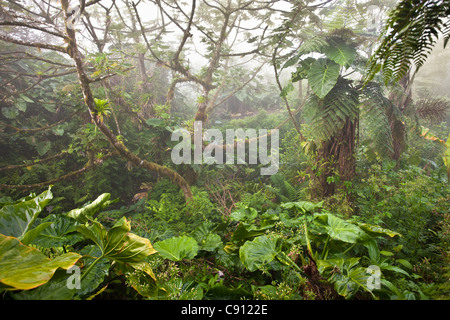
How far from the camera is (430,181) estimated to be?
2133 mm

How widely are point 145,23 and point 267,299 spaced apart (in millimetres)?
8325

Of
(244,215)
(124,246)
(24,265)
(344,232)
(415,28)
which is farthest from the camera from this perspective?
(244,215)

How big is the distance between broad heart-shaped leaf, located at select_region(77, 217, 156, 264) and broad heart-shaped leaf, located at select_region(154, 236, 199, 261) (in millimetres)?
194

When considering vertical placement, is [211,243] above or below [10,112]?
below

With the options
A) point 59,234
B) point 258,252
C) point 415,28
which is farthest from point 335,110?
point 59,234

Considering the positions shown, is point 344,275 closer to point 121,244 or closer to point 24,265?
point 121,244

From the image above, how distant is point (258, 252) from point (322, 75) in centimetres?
247

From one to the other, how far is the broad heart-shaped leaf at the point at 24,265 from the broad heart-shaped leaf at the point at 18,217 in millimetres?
308

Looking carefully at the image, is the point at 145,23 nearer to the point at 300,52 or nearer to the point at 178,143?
the point at 178,143

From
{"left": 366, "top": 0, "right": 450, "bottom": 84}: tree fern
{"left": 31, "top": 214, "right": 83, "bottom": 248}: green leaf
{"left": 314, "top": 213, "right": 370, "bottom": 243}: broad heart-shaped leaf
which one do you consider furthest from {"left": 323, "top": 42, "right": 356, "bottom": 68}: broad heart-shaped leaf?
{"left": 31, "top": 214, "right": 83, "bottom": 248}: green leaf

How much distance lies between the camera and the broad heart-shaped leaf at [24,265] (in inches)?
29.2

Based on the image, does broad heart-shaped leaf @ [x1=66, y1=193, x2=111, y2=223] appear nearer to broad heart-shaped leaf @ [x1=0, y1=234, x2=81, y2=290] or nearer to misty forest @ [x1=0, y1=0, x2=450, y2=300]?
misty forest @ [x1=0, y1=0, x2=450, y2=300]

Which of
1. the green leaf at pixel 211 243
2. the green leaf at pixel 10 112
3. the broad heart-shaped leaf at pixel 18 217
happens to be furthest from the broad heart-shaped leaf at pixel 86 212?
the green leaf at pixel 10 112

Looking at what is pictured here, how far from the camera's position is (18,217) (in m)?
1.14
